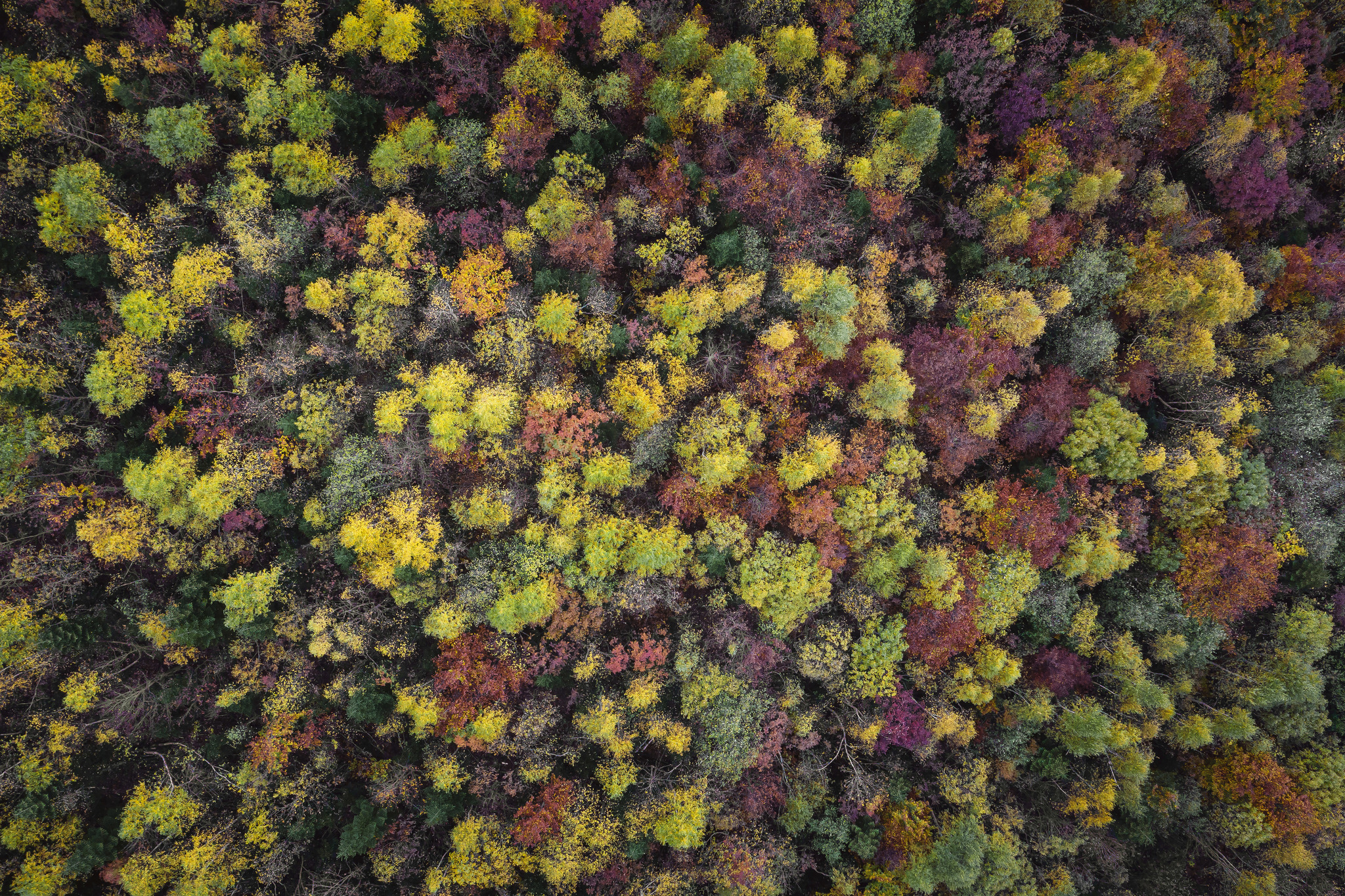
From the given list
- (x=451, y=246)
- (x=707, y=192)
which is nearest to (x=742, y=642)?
(x=707, y=192)

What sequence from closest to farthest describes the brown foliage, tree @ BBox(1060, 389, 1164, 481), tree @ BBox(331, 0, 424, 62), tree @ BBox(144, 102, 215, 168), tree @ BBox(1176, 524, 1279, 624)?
1. tree @ BBox(331, 0, 424, 62)
2. tree @ BBox(144, 102, 215, 168)
3. the brown foliage
4. tree @ BBox(1060, 389, 1164, 481)
5. tree @ BBox(1176, 524, 1279, 624)

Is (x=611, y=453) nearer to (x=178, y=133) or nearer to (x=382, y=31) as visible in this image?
(x=382, y=31)

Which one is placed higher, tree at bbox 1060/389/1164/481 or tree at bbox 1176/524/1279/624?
tree at bbox 1060/389/1164/481

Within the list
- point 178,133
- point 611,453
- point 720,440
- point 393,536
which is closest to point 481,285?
point 611,453

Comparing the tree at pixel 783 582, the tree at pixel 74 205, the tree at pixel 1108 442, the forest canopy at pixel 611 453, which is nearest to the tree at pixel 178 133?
the forest canopy at pixel 611 453

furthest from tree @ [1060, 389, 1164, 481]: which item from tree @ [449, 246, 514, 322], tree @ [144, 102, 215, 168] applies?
tree @ [144, 102, 215, 168]

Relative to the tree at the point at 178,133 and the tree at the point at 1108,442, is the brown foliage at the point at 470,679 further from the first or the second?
the tree at the point at 1108,442

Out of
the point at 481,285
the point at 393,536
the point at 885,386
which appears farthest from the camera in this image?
the point at 481,285

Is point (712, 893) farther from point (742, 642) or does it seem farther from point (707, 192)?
point (707, 192)

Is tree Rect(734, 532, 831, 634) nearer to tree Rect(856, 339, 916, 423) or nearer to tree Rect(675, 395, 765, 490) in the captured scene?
tree Rect(675, 395, 765, 490)
